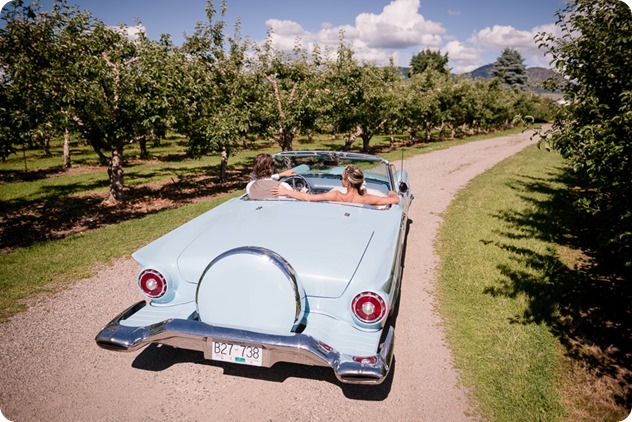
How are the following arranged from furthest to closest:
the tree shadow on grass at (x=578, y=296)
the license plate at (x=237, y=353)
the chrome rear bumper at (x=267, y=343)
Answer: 1. the tree shadow on grass at (x=578, y=296)
2. the license plate at (x=237, y=353)
3. the chrome rear bumper at (x=267, y=343)

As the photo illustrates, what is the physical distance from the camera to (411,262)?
213 inches

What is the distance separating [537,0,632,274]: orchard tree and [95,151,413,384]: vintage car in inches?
87.6

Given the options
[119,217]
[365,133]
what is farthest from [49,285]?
[365,133]

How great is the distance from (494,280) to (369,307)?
3.26 meters

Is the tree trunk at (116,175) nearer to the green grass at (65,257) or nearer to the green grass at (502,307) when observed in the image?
the green grass at (65,257)

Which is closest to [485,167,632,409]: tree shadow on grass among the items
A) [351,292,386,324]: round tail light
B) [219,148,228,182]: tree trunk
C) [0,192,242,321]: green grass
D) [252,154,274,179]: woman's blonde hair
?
[351,292,386,324]: round tail light

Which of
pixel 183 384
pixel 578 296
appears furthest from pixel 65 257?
pixel 578 296

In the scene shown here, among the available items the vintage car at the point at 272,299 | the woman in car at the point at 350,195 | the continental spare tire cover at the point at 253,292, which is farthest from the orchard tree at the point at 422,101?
the continental spare tire cover at the point at 253,292

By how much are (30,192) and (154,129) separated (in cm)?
652

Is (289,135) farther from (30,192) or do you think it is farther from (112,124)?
(30,192)

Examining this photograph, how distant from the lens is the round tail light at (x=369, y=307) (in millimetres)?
2463

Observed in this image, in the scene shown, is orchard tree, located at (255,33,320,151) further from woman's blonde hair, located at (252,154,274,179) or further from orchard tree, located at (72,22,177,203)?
woman's blonde hair, located at (252,154,274,179)

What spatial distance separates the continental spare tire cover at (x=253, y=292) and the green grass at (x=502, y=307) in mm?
1830

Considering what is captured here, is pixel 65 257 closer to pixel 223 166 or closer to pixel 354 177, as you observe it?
pixel 354 177
